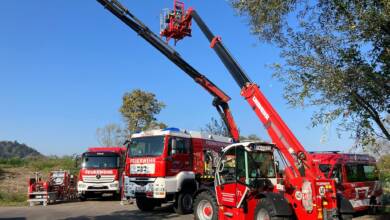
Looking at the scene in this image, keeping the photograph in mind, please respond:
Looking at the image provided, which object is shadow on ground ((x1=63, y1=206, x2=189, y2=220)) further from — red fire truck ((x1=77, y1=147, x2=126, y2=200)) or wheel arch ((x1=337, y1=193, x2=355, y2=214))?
wheel arch ((x1=337, y1=193, x2=355, y2=214))

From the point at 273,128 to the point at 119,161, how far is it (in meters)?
12.4

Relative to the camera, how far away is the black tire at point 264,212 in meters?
9.57

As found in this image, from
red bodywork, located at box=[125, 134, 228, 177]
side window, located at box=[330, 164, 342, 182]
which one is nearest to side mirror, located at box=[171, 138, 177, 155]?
red bodywork, located at box=[125, 134, 228, 177]

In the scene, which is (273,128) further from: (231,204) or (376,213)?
(376,213)

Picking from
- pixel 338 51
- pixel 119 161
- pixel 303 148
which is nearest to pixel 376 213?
pixel 303 148

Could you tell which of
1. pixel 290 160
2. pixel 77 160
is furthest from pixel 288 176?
pixel 77 160

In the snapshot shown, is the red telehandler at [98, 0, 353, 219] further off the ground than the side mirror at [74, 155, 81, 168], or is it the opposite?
the side mirror at [74, 155, 81, 168]

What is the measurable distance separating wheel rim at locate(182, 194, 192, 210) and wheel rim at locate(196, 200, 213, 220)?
3292 millimetres

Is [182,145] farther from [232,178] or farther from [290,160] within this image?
[290,160]

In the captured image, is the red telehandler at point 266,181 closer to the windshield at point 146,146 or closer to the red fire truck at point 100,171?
the windshield at point 146,146

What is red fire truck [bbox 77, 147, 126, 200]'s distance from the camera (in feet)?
70.8

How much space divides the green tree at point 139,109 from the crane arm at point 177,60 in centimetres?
1828

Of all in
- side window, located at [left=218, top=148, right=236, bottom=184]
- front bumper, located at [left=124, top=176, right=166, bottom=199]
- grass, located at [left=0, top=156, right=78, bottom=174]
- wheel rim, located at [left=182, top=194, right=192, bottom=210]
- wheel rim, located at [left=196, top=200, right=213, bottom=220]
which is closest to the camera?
side window, located at [left=218, top=148, right=236, bottom=184]

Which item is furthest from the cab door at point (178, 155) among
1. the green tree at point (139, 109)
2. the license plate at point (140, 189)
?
the green tree at point (139, 109)
